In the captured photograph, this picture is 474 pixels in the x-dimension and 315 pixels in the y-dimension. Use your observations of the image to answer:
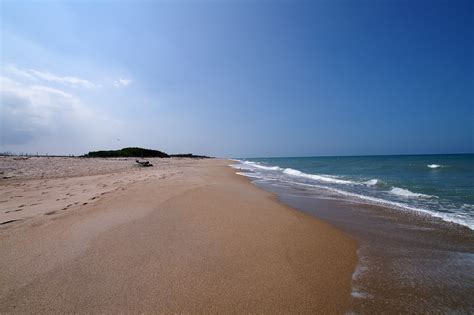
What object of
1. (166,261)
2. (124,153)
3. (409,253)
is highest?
(124,153)

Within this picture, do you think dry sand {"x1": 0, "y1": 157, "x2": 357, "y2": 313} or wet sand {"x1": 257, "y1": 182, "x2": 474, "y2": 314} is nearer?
dry sand {"x1": 0, "y1": 157, "x2": 357, "y2": 313}

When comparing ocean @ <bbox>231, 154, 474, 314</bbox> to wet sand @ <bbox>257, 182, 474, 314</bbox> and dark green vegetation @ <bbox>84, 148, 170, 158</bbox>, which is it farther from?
dark green vegetation @ <bbox>84, 148, 170, 158</bbox>

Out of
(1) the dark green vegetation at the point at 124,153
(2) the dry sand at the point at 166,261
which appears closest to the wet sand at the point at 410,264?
(2) the dry sand at the point at 166,261

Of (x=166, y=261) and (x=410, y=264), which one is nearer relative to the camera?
(x=166, y=261)

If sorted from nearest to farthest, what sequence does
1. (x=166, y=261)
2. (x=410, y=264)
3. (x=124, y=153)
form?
(x=166, y=261) → (x=410, y=264) → (x=124, y=153)

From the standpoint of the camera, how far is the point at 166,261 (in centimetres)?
328

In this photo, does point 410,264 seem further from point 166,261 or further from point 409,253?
point 166,261

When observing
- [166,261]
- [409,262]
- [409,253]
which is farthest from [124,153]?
[409,262]

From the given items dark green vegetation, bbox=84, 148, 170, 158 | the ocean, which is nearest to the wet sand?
the ocean

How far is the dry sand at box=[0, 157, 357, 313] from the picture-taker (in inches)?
97.5

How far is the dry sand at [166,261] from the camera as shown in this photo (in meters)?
2.48

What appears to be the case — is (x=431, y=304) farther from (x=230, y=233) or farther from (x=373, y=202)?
(x=373, y=202)

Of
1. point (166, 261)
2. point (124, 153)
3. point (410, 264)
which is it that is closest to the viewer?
point (166, 261)

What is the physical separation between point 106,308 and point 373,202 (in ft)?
31.6
